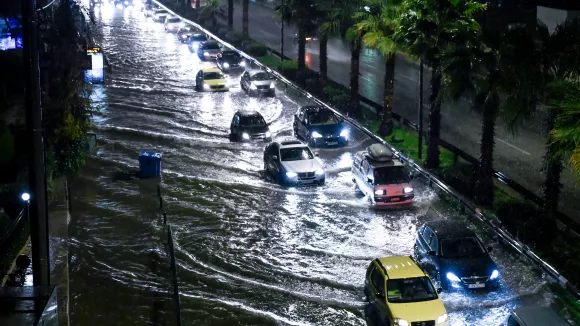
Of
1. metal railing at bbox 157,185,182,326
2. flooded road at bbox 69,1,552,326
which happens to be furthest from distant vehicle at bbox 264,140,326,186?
metal railing at bbox 157,185,182,326

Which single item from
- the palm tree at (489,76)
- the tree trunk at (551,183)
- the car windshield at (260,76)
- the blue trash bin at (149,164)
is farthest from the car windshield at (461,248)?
the car windshield at (260,76)

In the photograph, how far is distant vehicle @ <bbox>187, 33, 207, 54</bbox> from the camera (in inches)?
2535

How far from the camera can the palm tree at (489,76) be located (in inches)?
932

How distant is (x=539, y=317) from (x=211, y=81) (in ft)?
112

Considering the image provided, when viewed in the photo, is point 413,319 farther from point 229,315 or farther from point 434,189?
point 434,189

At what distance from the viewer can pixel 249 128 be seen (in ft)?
122

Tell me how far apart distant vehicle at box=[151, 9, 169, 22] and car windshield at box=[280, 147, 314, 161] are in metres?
55.8

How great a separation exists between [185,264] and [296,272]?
10.5ft

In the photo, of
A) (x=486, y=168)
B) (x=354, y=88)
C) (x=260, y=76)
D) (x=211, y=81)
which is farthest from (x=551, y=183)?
(x=211, y=81)

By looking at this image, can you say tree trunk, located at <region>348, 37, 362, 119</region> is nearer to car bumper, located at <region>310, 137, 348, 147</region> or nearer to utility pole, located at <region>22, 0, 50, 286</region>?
car bumper, located at <region>310, 137, 348, 147</region>

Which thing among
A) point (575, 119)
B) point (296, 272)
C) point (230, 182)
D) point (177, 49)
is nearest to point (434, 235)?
point (296, 272)

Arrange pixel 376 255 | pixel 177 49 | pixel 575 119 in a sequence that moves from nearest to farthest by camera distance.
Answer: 1. pixel 575 119
2. pixel 376 255
3. pixel 177 49

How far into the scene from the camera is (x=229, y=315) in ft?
65.3

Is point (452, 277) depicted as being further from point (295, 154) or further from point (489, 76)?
point (295, 154)
